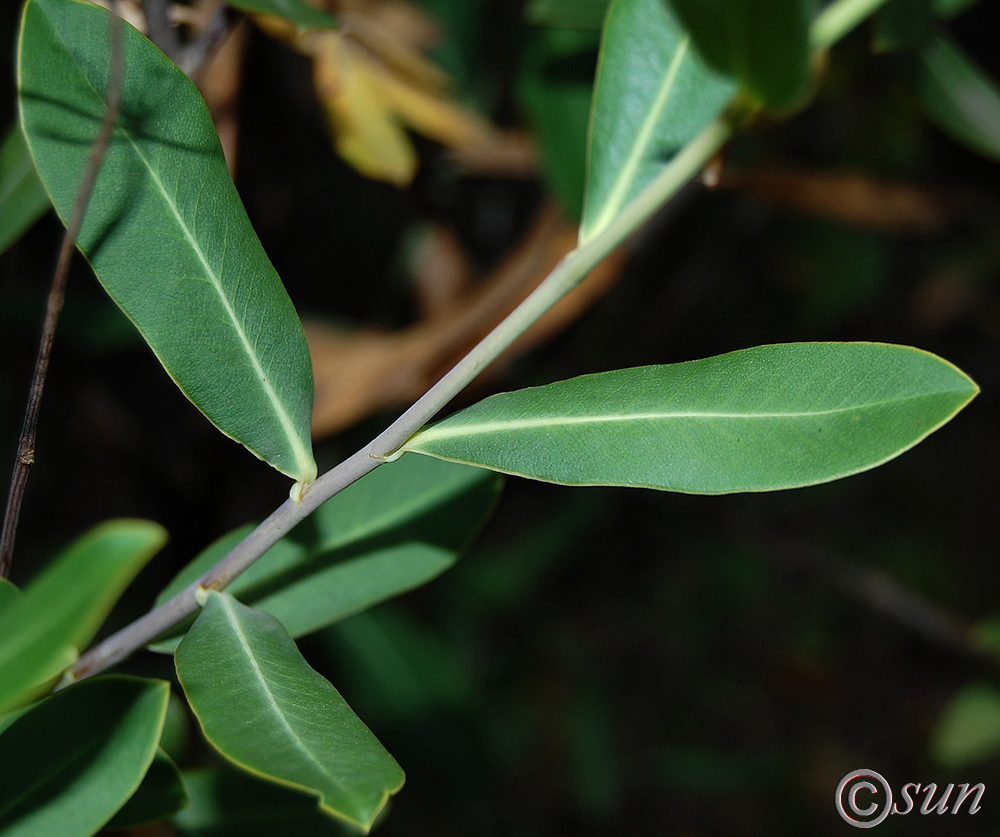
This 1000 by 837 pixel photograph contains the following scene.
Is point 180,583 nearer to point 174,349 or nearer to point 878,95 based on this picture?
point 174,349

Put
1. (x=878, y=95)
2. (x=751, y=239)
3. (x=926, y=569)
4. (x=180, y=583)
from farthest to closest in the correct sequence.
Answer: (x=926, y=569)
(x=751, y=239)
(x=878, y=95)
(x=180, y=583)

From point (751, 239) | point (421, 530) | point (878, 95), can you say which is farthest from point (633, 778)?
point (421, 530)

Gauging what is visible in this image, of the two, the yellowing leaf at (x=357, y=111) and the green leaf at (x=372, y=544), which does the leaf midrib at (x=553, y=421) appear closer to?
the green leaf at (x=372, y=544)

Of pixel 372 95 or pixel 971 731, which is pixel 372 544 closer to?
pixel 372 95

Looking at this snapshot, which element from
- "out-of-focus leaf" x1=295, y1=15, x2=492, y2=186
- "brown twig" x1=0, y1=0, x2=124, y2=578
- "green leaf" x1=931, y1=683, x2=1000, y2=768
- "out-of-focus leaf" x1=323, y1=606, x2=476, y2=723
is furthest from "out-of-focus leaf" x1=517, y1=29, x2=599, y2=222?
"green leaf" x1=931, y1=683, x2=1000, y2=768

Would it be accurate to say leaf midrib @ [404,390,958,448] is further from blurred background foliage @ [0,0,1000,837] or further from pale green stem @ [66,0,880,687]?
blurred background foliage @ [0,0,1000,837]

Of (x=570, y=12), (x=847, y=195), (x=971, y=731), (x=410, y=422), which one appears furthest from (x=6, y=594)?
(x=971, y=731)
